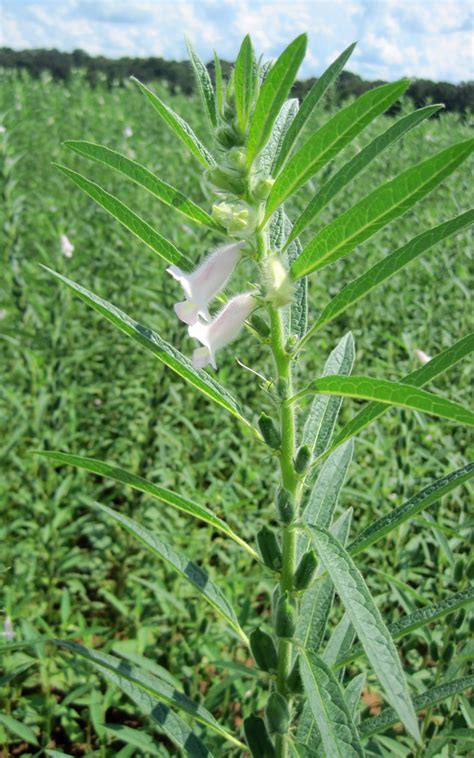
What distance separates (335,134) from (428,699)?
86 centimetres

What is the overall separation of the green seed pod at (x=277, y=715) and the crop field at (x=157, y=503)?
43 cm

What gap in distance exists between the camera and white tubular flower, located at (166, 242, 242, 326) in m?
0.99

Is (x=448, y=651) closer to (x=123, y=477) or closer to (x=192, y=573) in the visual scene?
(x=192, y=573)

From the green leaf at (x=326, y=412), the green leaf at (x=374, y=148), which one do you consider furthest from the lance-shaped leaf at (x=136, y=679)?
the green leaf at (x=374, y=148)

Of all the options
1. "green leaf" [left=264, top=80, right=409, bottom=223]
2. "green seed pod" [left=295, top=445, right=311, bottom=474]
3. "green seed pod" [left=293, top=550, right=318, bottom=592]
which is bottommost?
"green seed pod" [left=293, top=550, right=318, bottom=592]

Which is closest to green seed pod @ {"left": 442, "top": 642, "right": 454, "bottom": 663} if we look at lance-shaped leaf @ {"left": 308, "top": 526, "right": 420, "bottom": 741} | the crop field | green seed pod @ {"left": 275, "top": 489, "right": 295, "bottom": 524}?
the crop field

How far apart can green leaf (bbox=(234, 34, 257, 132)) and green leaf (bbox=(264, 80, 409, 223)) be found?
0.37 feet

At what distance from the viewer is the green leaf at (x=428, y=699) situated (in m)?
1.03

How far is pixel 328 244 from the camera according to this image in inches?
34.8

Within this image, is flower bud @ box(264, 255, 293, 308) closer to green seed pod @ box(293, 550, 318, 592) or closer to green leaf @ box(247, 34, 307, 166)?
green leaf @ box(247, 34, 307, 166)

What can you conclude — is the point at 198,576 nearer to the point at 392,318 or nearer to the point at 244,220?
the point at 244,220

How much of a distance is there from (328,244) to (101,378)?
379 cm

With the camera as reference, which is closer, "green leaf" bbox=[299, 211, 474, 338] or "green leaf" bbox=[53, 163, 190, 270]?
"green leaf" bbox=[299, 211, 474, 338]

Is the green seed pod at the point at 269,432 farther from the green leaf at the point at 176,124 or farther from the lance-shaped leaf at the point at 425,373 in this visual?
the green leaf at the point at 176,124
